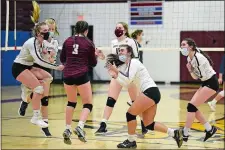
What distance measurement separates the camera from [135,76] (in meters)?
9.63

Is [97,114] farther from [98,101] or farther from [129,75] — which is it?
[129,75]

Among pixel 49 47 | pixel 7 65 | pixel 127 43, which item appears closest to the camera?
pixel 49 47

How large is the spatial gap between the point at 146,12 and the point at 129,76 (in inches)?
695

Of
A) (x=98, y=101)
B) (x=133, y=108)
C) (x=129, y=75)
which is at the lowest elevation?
(x=98, y=101)

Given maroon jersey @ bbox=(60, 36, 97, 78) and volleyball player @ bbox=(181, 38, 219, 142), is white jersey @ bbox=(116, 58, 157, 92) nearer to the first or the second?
maroon jersey @ bbox=(60, 36, 97, 78)

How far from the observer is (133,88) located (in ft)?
39.2

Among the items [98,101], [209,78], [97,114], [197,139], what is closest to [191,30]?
[98,101]

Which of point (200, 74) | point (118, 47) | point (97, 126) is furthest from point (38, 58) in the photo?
point (97, 126)

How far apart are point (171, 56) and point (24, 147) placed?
16.4 m

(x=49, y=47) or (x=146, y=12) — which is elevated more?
(x=146, y=12)

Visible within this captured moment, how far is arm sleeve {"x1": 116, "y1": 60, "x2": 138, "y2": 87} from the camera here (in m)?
9.23

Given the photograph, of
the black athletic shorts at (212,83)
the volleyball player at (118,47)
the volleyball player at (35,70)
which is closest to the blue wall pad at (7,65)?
the volleyball player at (118,47)

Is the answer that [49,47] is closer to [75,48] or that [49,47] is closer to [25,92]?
[75,48]

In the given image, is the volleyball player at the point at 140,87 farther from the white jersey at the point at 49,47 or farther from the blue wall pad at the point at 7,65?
the blue wall pad at the point at 7,65
